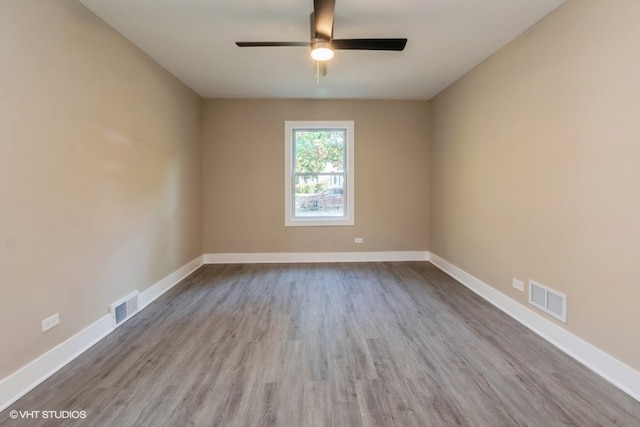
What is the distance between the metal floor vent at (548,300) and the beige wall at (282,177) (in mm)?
2540

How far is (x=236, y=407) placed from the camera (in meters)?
1.76

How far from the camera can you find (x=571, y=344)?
7.61 ft

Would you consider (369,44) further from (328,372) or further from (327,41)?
(328,372)

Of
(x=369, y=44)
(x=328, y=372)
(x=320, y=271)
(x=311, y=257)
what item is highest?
(x=369, y=44)

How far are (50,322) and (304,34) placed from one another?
125 inches

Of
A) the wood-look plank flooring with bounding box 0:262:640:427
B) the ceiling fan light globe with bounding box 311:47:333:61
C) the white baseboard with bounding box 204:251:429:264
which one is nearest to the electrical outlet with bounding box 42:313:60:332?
the wood-look plank flooring with bounding box 0:262:640:427

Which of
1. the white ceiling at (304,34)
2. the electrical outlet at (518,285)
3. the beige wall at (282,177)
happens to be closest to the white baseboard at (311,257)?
the beige wall at (282,177)

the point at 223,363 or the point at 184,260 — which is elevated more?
the point at 184,260

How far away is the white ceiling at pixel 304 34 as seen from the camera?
8.09 feet

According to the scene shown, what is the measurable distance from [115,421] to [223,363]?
0.70m

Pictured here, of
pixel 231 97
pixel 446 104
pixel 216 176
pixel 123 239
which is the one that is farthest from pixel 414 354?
pixel 231 97

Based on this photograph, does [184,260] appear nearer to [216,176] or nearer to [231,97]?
[216,176]

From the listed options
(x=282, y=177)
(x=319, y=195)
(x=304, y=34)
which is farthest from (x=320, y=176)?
(x=304, y=34)

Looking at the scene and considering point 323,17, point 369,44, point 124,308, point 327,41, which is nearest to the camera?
point 323,17
